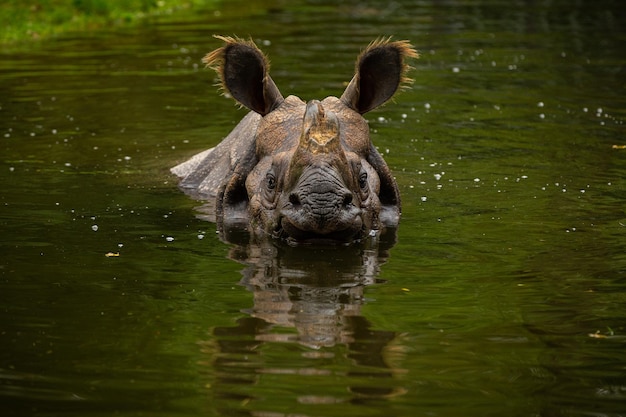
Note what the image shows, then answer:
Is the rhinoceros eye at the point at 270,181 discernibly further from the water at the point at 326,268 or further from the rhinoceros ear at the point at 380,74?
the rhinoceros ear at the point at 380,74

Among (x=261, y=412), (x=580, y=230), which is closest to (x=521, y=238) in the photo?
(x=580, y=230)

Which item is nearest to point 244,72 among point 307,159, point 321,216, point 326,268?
point 307,159

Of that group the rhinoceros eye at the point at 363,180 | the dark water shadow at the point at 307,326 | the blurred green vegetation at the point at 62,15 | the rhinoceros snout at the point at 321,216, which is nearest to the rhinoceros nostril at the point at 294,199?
the rhinoceros snout at the point at 321,216

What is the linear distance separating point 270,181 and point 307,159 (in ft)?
Result: 2.50

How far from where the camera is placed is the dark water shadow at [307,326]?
698cm

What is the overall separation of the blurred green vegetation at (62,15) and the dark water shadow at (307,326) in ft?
49.2

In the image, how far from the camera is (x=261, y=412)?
651cm

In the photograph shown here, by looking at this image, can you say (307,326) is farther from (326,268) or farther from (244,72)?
(244,72)

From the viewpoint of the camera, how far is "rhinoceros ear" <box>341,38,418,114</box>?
37.8ft

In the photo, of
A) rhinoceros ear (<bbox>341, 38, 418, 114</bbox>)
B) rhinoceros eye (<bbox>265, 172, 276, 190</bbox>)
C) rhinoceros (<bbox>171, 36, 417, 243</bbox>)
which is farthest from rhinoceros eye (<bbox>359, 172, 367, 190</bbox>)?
rhinoceros ear (<bbox>341, 38, 418, 114</bbox>)

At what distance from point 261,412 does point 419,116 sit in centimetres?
1061

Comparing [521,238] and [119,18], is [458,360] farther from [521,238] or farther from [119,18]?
[119,18]

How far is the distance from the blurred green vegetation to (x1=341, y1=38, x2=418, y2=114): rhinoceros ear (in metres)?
13.4

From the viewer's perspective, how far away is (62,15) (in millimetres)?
26125
